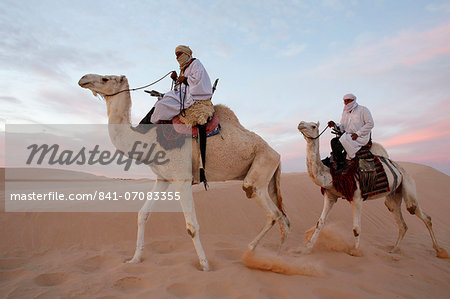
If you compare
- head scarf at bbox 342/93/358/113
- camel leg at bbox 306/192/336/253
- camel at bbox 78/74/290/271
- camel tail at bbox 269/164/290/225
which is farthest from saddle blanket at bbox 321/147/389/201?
camel at bbox 78/74/290/271

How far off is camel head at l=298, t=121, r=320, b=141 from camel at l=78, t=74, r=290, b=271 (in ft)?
3.18

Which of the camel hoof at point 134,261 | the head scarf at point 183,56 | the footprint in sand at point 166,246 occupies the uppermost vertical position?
the head scarf at point 183,56

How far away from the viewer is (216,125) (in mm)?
4703

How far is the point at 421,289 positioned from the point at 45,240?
6588mm

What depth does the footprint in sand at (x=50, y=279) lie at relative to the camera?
13.0 ft

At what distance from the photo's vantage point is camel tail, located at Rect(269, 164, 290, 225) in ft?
17.3

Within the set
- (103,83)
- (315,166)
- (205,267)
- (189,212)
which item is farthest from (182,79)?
(315,166)

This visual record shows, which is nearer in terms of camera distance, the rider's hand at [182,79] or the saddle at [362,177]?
the rider's hand at [182,79]

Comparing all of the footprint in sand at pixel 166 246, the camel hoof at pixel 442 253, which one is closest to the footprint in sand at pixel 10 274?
the footprint in sand at pixel 166 246

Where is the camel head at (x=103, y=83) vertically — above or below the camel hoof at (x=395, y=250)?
above

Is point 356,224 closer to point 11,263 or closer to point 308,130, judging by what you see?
point 308,130

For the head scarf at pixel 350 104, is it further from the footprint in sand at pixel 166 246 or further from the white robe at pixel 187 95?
the footprint in sand at pixel 166 246

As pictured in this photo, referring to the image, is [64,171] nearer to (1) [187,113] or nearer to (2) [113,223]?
(2) [113,223]

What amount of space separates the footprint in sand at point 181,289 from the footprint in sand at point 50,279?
161cm
